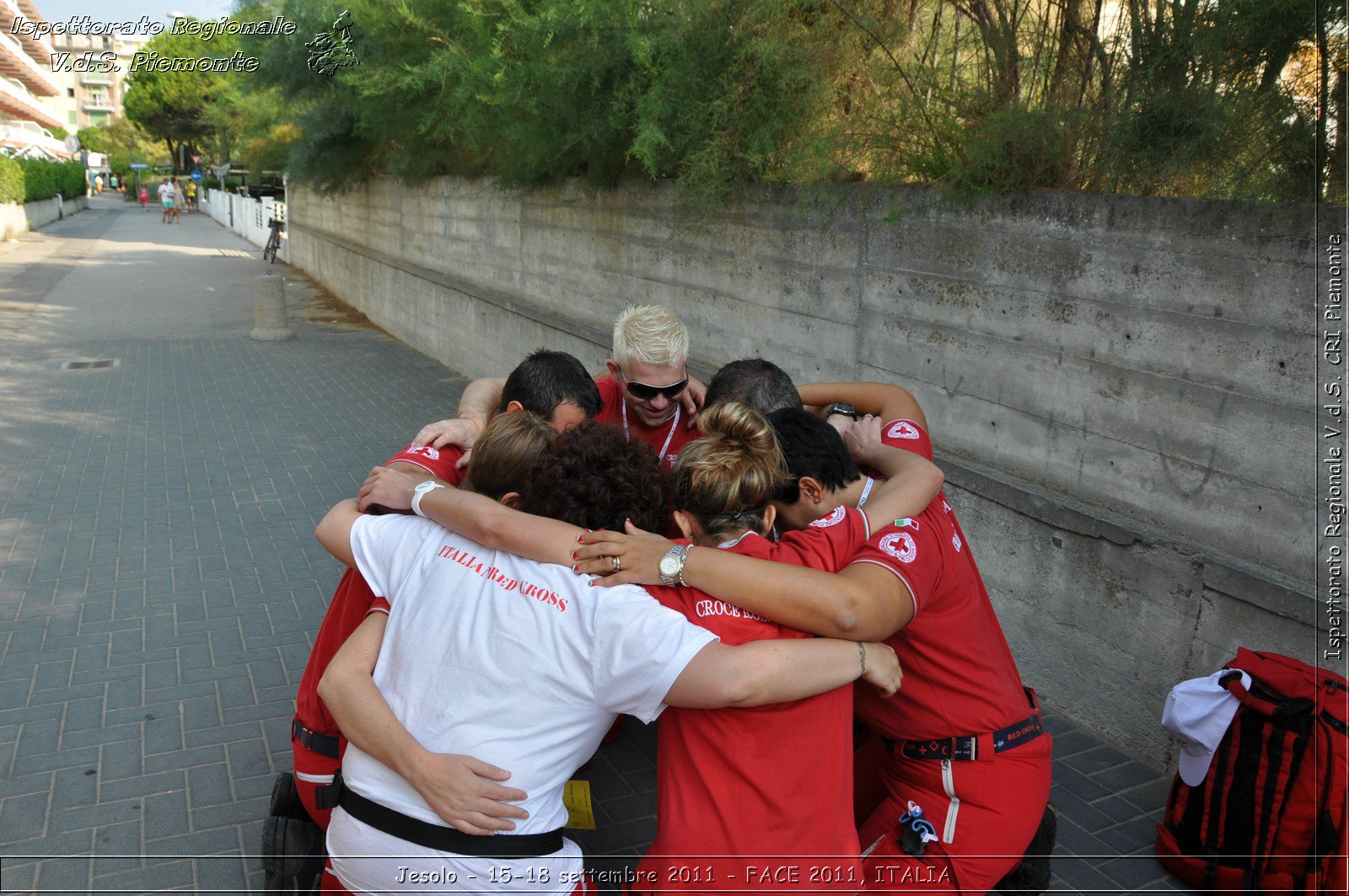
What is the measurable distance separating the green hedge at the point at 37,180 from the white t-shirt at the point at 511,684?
32892mm

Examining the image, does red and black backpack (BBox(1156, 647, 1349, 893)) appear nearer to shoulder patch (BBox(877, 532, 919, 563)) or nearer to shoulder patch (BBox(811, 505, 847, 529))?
shoulder patch (BBox(877, 532, 919, 563))

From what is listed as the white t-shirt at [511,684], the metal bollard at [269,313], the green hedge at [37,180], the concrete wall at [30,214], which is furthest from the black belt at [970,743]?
the green hedge at [37,180]

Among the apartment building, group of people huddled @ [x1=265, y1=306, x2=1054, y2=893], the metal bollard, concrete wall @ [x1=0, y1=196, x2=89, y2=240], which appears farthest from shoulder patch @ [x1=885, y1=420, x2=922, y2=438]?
the apartment building

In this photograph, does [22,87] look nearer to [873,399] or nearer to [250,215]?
[250,215]

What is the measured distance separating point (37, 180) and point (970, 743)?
140 ft

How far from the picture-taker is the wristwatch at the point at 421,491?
260 cm

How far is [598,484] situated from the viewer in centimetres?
236

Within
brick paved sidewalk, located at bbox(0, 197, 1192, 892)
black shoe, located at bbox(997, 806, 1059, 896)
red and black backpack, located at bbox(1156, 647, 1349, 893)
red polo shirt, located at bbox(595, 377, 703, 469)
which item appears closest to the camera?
red and black backpack, located at bbox(1156, 647, 1349, 893)

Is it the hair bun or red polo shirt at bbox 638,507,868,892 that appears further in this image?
the hair bun

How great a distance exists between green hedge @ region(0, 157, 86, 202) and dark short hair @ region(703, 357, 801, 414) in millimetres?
32405

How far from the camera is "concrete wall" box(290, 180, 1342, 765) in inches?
132

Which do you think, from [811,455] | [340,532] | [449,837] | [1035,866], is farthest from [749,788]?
[340,532]

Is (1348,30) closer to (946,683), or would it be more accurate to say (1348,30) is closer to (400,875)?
(946,683)

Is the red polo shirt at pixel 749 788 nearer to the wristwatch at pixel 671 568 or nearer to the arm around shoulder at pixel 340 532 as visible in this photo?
the wristwatch at pixel 671 568
